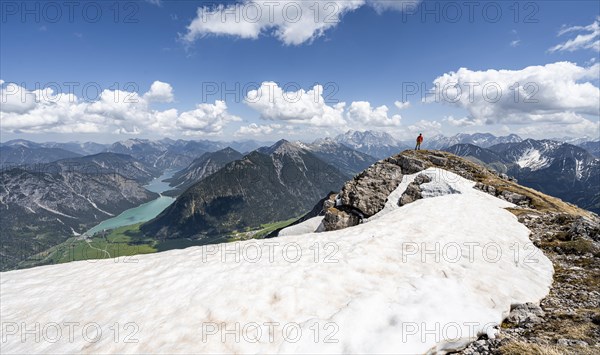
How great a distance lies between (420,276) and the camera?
13.3 meters

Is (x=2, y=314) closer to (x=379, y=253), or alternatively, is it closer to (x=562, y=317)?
(x=379, y=253)

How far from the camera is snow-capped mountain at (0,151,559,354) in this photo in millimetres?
9367

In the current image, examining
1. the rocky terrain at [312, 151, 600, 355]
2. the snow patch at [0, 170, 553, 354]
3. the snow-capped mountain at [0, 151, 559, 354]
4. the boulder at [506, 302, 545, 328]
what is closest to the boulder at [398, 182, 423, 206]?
the rocky terrain at [312, 151, 600, 355]

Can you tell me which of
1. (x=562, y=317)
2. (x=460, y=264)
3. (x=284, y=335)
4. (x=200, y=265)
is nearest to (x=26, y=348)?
(x=200, y=265)

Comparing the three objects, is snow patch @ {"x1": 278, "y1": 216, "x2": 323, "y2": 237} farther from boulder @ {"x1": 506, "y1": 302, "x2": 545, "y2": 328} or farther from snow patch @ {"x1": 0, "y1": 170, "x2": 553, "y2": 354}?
boulder @ {"x1": 506, "y1": 302, "x2": 545, "y2": 328}

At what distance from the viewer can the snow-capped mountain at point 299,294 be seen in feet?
30.7

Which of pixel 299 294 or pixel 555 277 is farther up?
pixel 299 294

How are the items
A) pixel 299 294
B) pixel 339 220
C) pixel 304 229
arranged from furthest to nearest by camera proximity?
pixel 304 229 → pixel 339 220 → pixel 299 294

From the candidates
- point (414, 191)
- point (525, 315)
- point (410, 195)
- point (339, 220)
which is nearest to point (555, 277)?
point (525, 315)

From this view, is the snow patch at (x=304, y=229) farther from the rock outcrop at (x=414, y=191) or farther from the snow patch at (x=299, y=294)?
the snow patch at (x=299, y=294)

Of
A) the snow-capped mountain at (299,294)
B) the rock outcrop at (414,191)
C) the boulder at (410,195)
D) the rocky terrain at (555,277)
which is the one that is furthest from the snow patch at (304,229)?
the snow-capped mountain at (299,294)

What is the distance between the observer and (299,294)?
38.2 ft

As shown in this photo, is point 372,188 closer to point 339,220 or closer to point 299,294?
point 339,220

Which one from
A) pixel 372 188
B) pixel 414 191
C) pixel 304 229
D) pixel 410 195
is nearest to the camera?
pixel 410 195
